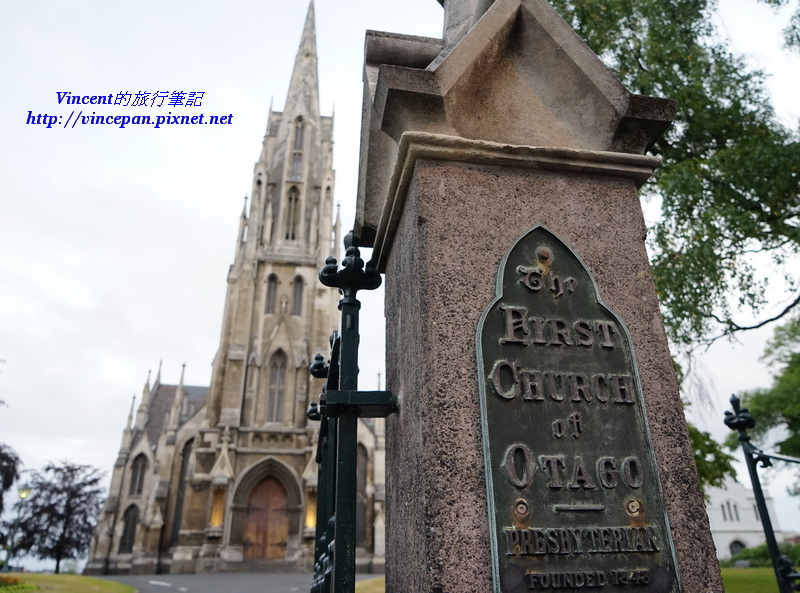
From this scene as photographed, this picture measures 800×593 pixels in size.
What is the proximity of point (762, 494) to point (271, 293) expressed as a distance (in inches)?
1307

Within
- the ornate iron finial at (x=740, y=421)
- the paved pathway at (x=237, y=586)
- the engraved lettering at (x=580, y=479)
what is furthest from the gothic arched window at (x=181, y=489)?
→ the engraved lettering at (x=580, y=479)

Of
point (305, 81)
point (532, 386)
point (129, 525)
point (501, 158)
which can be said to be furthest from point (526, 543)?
point (305, 81)

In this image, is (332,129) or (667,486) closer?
(667,486)

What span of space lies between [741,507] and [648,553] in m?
59.6

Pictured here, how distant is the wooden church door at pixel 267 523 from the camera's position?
28750 mm

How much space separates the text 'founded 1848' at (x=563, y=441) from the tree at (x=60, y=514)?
135 feet

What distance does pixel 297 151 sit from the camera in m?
41.1

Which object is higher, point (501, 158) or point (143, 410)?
point (143, 410)

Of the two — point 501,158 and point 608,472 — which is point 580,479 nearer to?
point 608,472

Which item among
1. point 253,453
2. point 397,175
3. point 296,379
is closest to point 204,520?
point 253,453

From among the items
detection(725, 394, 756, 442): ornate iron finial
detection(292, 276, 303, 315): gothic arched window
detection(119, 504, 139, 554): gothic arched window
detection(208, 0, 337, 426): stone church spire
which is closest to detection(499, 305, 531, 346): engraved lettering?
detection(725, 394, 756, 442): ornate iron finial

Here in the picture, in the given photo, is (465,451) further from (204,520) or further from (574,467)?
(204,520)

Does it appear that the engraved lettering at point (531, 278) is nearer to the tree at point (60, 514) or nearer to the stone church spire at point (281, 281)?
the stone church spire at point (281, 281)

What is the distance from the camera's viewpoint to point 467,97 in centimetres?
261
